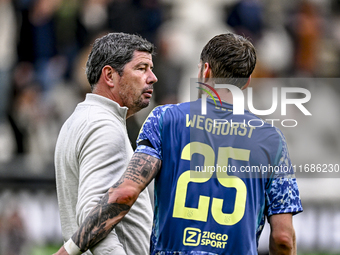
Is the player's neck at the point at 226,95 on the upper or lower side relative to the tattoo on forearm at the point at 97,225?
upper

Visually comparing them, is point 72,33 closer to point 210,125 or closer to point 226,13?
point 226,13

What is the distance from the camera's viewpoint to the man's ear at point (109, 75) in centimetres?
292

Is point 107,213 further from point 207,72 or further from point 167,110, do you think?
point 207,72

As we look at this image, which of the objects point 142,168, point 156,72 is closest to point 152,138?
point 142,168

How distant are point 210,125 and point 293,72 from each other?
7.05 metres

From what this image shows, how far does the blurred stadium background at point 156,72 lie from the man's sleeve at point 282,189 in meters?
5.04

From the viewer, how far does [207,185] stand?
230 centimetres

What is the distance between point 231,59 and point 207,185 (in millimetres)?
662

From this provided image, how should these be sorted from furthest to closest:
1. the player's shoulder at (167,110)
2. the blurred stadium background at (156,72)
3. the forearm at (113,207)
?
the blurred stadium background at (156,72), the player's shoulder at (167,110), the forearm at (113,207)

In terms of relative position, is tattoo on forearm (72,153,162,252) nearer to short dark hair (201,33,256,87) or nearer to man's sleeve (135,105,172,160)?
man's sleeve (135,105,172,160)

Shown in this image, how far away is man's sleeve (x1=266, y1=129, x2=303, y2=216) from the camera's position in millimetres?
2307

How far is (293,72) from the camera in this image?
9.00 meters

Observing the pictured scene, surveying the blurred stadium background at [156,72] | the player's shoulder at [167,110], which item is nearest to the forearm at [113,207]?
the player's shoulder at [167,110]

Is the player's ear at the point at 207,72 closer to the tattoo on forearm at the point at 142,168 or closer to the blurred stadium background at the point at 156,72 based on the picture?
the tattoo on forearm at the point at 142,168
